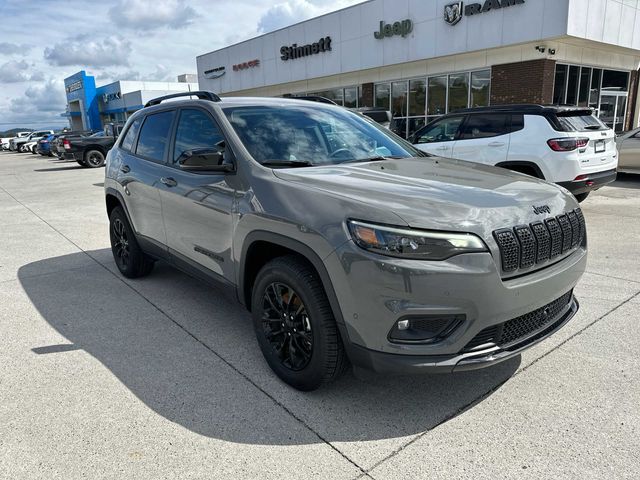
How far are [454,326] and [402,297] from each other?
1.04 ft

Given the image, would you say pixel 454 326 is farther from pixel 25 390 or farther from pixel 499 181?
pixel 25 390

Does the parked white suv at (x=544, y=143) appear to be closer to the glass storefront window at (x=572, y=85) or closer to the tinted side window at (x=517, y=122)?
the tinted side window at (x=517, y=122)

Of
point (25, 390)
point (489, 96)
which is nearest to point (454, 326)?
point (25, 390)

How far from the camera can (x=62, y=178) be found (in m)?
17.3

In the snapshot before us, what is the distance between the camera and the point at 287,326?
117 inches

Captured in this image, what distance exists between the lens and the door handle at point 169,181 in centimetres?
398

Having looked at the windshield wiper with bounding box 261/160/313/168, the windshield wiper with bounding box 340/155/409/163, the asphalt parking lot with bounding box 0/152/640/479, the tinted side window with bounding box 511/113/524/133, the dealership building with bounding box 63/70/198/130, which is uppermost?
the dealership building with bounding box 63/70/198/130

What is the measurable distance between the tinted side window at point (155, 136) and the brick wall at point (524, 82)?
43.3 ft

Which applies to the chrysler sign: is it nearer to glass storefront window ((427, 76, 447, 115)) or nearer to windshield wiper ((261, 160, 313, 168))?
glass storefront window ((427, 76, 447, 115))

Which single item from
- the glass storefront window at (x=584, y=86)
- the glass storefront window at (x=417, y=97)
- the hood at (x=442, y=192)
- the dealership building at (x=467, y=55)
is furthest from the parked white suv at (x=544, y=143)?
the glass storefront window at (x=417, y=97)

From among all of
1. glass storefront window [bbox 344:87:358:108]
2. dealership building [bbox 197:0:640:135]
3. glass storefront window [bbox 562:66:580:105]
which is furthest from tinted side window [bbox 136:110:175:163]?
glass storefront window [bbox 344:87:358:108]

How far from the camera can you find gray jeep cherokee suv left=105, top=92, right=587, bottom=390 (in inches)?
94.2

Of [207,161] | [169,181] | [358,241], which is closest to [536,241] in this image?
[358,241]

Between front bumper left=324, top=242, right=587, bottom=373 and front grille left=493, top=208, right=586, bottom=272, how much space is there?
97mm
